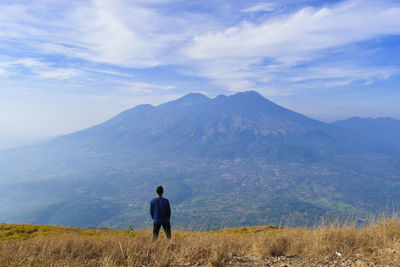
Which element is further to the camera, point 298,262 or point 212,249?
point 212,249

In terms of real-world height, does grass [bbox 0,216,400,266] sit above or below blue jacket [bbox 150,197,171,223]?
below

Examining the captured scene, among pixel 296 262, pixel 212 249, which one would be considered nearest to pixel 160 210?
pixel 212 249

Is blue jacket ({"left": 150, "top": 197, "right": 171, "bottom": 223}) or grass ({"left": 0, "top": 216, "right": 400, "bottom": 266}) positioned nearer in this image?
grass ({"left": 0, "top": 216, "right": 400, "bottom": 266})

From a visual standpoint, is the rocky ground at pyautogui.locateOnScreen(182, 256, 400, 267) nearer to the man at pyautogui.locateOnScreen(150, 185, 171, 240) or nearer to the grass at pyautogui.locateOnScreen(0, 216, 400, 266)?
the grass at pyautogui.locateOnScreen(0, 216, 400, 266)

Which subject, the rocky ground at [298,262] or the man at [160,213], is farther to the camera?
the man at [160,213]

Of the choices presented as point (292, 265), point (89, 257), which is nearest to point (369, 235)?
point (292, 265)

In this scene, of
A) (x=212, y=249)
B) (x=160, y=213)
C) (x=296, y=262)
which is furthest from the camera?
(x=160, y=213)

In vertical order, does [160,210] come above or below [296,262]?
above

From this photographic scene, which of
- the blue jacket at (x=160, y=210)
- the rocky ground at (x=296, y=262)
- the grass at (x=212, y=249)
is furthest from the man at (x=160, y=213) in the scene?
the rocky ground at (x=296, y=262)

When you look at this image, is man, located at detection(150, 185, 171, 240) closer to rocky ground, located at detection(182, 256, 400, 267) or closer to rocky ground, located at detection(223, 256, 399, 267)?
rocky ground, located at detection(182, 256, 400, 267)

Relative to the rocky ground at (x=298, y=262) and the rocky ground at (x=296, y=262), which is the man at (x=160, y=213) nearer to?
the rocky ground at (x=296, y=262)

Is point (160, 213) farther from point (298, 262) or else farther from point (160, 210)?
point (298, 262)

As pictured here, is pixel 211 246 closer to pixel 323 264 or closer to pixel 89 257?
pixel 323 264

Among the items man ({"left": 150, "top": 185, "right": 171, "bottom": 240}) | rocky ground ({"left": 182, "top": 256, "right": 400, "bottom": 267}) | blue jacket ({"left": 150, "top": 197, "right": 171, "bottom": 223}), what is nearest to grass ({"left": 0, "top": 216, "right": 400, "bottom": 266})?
rocky ground ({"left": 182, "top": 256, "right": 400, "bottom": 267})
